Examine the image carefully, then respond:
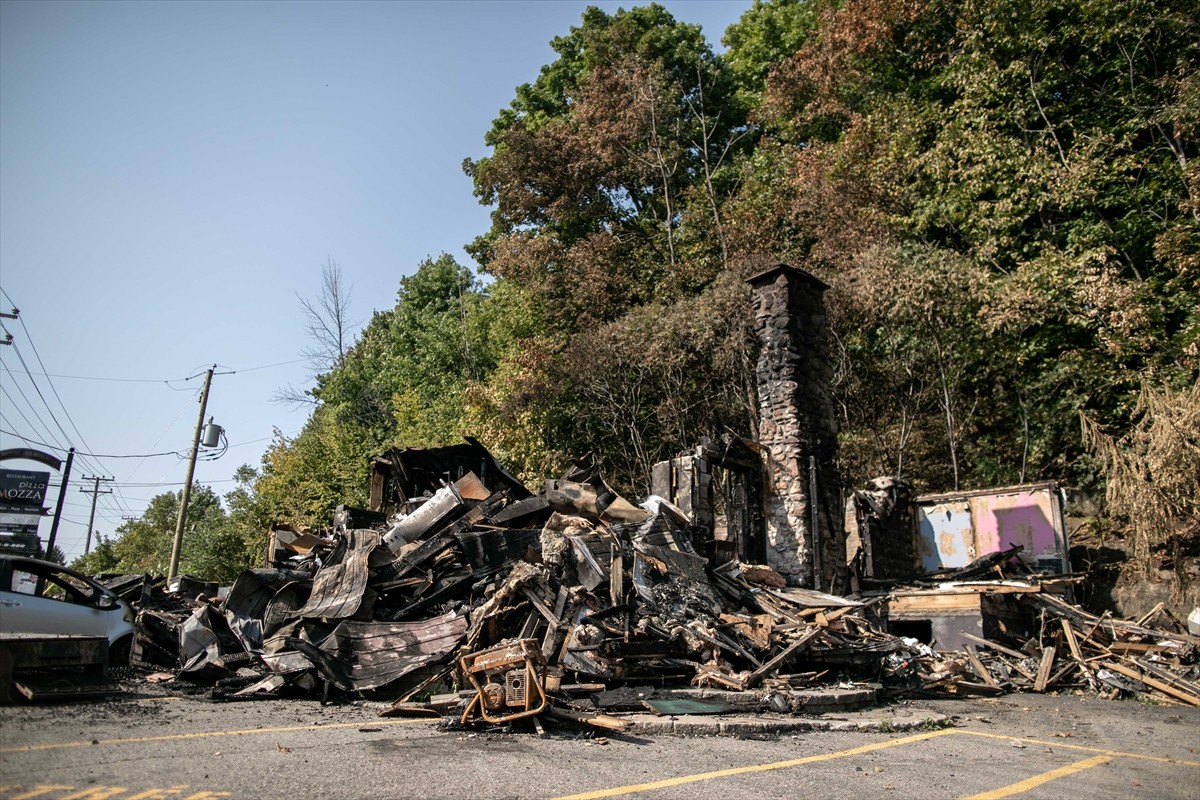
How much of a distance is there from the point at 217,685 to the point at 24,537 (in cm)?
916

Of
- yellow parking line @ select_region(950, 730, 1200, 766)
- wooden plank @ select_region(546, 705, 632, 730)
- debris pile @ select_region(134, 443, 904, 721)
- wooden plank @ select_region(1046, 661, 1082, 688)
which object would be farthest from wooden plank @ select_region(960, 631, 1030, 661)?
wooden plank @ select_region(546, 705, 632, 730)

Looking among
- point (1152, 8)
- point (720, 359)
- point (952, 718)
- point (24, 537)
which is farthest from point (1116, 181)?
point (24, 537)

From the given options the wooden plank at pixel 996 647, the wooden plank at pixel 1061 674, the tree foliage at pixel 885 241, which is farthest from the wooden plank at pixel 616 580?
the tree foliage at pixel 885 241

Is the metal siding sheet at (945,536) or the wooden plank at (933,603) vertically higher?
the metal siding sheet at (945,536)

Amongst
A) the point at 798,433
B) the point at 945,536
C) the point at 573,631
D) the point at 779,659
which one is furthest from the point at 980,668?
the point at 573,631

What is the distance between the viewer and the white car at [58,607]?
23.8 feet

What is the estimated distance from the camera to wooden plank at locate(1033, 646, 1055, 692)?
10.9 m

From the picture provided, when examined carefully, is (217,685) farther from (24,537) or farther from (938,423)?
(938,423)

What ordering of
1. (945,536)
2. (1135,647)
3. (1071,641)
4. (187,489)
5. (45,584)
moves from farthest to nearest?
(187,489), (945,536), (1071,641), (1135,647), (45,584)

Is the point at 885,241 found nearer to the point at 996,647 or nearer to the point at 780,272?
the point at 780,272

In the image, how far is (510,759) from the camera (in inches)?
221

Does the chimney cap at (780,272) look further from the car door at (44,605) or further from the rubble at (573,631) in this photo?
the car door at (44,605)

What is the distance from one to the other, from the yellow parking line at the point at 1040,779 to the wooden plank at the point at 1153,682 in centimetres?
445

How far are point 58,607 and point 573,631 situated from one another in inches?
210
